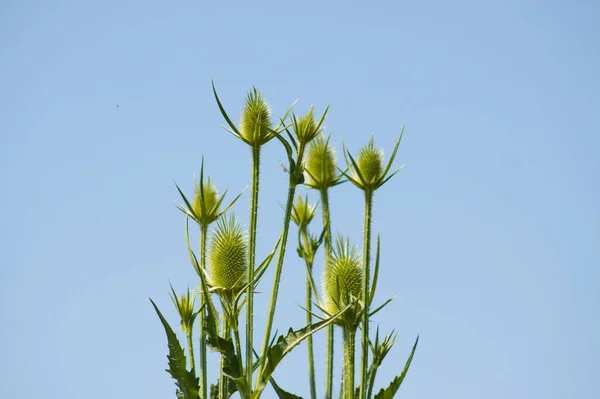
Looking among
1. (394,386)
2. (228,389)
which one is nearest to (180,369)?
(228,389)

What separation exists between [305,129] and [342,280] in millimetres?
776

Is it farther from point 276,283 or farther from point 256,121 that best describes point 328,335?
point 256,121

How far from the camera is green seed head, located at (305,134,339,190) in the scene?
15.7 feet

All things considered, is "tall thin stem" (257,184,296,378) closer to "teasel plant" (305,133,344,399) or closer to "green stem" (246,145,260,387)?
"green stem" (246,145,260,387)

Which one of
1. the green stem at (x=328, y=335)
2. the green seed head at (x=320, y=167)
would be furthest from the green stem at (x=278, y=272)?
the green seed head at (x=320, y=167)

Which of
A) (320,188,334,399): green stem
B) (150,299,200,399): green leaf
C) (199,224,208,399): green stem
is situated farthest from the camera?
(320,188,334,399): green stem

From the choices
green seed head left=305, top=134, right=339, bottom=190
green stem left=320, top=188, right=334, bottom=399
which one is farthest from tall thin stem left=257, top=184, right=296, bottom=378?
green seed head left=305, top=134, right=339, bottom=190

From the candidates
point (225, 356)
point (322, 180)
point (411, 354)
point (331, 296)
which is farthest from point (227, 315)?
point (322, 180)

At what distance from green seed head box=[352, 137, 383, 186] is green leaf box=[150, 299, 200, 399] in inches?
48.5

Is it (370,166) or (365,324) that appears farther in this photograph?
(370,166)

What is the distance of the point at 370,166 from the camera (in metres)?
4.05

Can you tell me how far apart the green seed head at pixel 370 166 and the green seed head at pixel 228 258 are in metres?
0.69

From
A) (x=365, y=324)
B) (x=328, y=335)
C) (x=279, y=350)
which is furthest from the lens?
(x=328, y=335)

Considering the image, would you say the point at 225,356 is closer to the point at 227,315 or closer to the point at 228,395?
the point at 227,315
